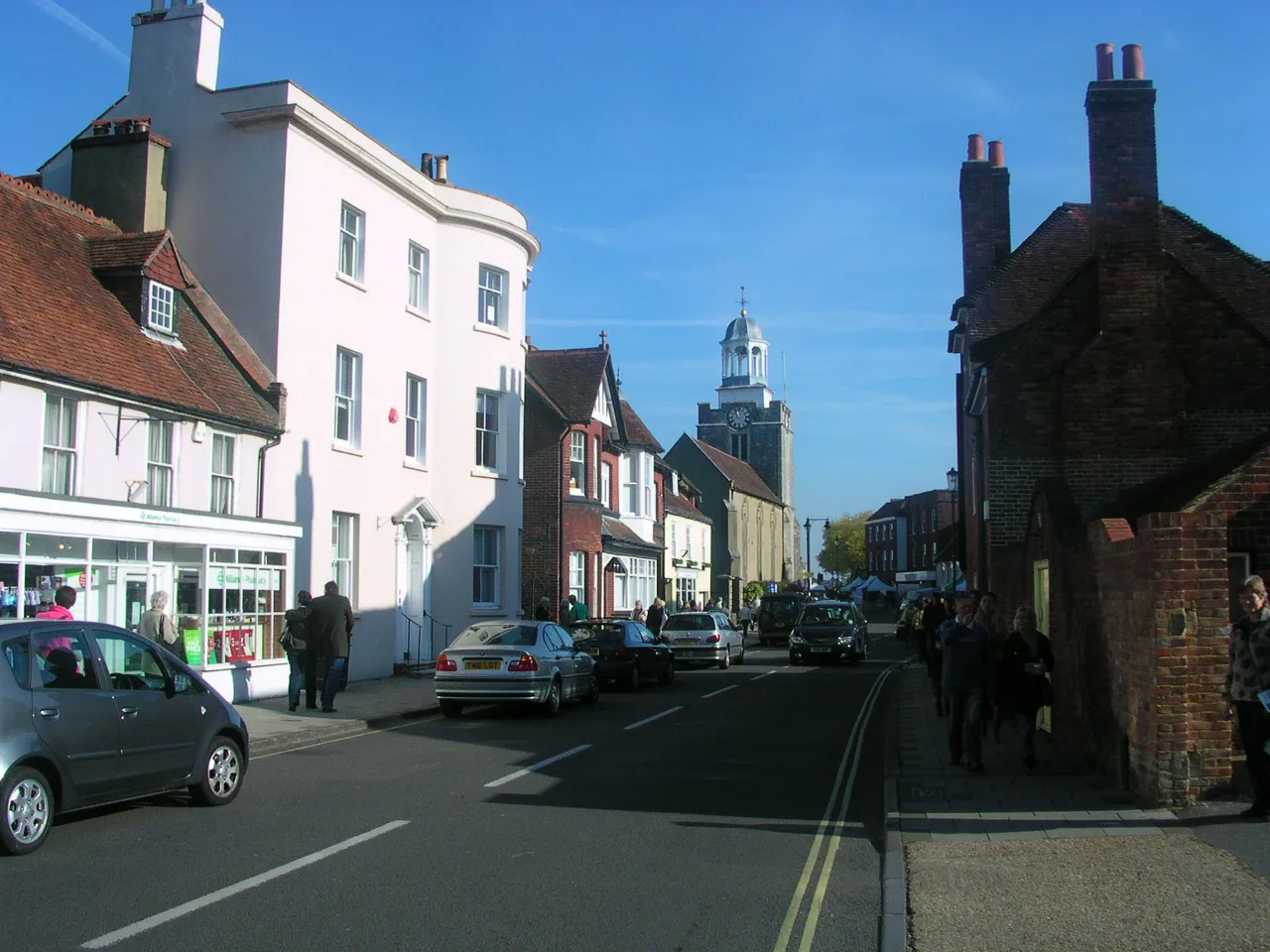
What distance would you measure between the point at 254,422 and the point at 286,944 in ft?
49.2

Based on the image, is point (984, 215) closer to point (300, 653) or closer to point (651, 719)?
point (651, 719)

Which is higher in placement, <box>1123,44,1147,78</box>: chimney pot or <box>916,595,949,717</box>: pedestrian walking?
<box>1123,44,1147,78</box>: chimney pot

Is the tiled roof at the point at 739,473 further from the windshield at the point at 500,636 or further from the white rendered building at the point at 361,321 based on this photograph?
the windshield at the point at 500,636

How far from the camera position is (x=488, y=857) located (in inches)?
314

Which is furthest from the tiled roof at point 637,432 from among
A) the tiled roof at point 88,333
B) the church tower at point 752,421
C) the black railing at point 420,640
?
the church tower at point 752,421

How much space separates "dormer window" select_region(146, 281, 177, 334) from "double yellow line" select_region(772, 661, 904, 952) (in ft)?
42.4

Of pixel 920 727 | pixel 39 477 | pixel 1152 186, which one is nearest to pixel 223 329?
pixel 39 477

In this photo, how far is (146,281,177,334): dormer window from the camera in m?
19.5

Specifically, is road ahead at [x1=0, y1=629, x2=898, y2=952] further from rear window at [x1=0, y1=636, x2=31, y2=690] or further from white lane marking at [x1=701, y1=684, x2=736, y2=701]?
white lane marking at [x1=701, y1=684, x2=736, y2=701]

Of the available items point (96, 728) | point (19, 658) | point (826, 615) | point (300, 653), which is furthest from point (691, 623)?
point (19, 658)

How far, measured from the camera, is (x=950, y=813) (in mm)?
9406

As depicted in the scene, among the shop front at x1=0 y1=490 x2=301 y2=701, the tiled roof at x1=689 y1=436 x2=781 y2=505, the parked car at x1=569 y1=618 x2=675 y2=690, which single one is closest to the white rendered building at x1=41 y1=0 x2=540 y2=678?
the shop front at x1=0 y1=490 x2=301 y2=701

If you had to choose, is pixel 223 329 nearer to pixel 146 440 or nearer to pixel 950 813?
pixel 146 440

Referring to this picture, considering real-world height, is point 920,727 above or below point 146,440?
below
